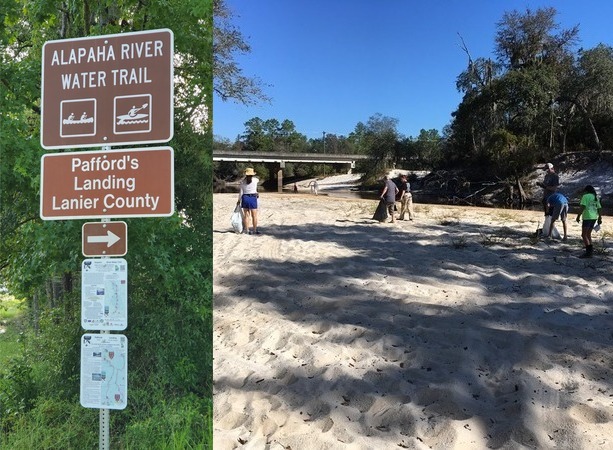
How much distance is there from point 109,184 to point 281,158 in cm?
458

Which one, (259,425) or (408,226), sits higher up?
(408,226)

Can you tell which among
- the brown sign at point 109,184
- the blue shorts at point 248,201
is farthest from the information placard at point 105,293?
the blue shorts at point 248,201

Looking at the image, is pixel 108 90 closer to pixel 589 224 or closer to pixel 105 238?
pixel 105 238

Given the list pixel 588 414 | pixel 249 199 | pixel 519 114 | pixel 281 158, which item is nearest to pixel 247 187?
pixel 249 199

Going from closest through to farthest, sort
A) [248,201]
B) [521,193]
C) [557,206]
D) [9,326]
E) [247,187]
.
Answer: [9,326]
[557,206]
[247,187]
[248,201]
[521,193]

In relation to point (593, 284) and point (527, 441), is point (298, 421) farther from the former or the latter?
point (593, 284)

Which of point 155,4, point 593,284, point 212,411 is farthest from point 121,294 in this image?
point 593,284

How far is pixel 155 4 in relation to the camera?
10.3 ft

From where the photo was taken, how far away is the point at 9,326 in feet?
11.4

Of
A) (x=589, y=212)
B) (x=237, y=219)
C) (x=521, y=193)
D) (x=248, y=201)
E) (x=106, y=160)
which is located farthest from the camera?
(x=521, y=193)

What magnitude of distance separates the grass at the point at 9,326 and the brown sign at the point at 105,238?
4.62 feet

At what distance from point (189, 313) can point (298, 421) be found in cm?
93

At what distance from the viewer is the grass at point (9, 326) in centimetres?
342

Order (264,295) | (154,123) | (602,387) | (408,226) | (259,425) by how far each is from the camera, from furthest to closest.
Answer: (408,226) < (264,295) < (602,387) < (259,425) < (154,123)
